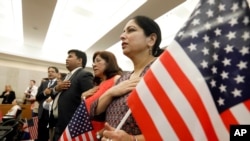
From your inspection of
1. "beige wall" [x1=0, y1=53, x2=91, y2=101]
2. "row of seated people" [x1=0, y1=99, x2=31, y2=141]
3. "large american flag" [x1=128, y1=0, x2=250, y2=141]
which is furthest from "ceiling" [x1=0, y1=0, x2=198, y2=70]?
"large american flag" [x1=128, y1=0, x2=250, y2=141]

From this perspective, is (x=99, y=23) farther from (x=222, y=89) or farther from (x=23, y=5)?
(x=222, y=89)

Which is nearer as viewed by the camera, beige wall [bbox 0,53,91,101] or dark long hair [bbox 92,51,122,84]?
dark long hair [bbox 92,51,122,84]

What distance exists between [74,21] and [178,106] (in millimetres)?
5905

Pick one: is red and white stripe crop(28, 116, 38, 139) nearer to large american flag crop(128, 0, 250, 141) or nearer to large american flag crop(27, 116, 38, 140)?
large american flag crop(27, 116, 38, 140)

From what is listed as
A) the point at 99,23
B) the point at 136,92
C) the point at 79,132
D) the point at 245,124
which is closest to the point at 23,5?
the point at 99,23

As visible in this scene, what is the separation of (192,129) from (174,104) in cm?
10

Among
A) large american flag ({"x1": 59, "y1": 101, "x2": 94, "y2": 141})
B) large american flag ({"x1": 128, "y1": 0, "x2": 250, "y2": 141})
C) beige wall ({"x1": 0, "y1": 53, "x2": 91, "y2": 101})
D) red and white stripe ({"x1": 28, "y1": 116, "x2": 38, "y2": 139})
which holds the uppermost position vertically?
beige wall ({"x1": 0, "y1": 53, "x2": 91, "y2": 101})

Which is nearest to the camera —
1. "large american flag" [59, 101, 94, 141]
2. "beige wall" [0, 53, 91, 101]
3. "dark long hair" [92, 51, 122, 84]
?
"large american flag" [59, 101, 94, 141]

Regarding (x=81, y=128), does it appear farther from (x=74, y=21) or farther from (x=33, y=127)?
(x=74, y=21)

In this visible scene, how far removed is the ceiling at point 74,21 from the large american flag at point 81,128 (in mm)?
3460

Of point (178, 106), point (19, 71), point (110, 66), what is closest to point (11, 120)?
point (110, 66)

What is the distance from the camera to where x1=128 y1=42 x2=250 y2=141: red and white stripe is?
2.66 feet

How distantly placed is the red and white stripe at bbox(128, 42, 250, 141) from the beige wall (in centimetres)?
930

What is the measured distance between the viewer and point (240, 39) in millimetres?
833
